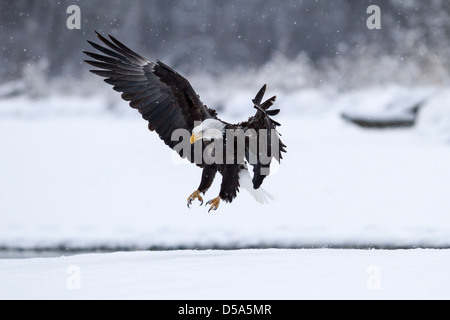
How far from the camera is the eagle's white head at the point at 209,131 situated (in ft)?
15.1

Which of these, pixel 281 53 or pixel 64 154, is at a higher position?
pixel 281 53

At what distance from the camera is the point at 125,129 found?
12.9 metres

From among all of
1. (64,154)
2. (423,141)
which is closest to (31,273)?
(64,154)

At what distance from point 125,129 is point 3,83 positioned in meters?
3.71

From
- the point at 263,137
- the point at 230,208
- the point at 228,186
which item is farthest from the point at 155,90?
the point at 230,208

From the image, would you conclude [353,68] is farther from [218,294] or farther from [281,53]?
[218,294]

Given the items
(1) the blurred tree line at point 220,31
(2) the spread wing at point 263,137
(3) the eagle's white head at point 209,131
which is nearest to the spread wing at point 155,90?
(3) the eagle's white head at point 209,131

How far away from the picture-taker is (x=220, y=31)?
1673 centimetres

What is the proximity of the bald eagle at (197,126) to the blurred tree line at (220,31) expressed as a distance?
10.4m

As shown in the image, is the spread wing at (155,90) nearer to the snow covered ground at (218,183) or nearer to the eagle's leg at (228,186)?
the eagle's leg at (228,186)

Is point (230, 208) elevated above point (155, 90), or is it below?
below

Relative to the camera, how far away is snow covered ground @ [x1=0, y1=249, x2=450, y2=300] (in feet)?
12.4

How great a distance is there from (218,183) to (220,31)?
24.6 feet

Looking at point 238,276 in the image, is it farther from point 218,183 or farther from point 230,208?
point 218,183
